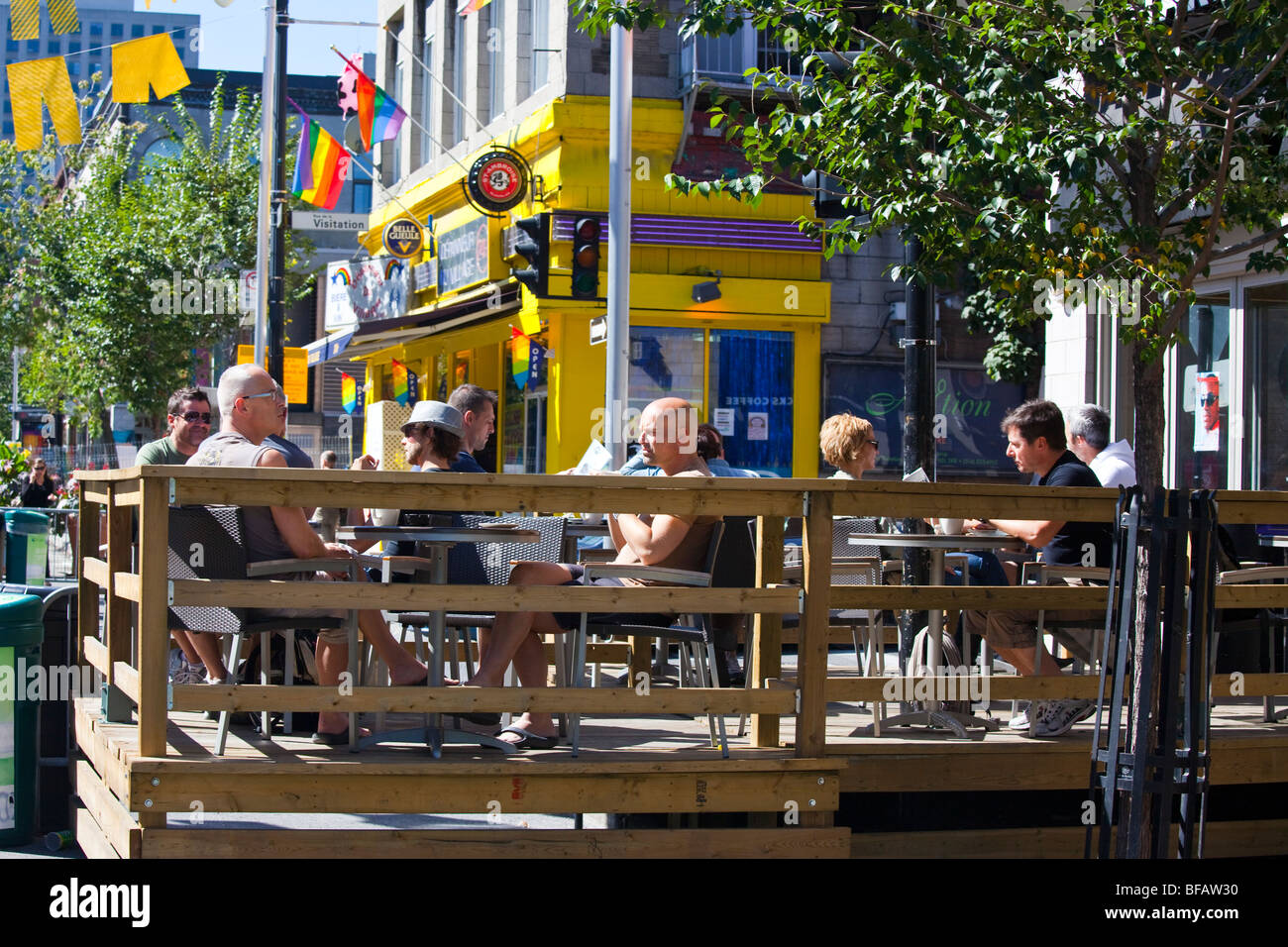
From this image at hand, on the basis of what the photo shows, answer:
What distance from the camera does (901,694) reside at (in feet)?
18.8

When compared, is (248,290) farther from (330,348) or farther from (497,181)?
(497,181)

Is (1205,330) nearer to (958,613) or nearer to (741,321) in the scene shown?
(958,613)

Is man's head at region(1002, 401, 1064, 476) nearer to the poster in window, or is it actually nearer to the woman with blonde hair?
the woman with blonde hair

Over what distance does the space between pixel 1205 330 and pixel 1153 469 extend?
731 cm

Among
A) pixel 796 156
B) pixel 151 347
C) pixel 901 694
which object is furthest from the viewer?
pixel 151 347

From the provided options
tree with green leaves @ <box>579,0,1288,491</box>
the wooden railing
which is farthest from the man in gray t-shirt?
tree with green leaves @ <box>579,0,1288,491</box>

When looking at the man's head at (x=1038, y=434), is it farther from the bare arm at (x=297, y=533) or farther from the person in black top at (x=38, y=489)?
the person in black top at (x=38, y=489)

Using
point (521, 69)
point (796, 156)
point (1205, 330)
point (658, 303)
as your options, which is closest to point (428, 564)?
point (796, 156)

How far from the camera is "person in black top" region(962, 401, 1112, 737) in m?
6.46

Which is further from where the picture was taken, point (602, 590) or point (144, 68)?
point (144, 68)

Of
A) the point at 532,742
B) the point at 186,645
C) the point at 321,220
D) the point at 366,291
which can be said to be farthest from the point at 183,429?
the point at 366,291

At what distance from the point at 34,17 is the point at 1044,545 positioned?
6502mm

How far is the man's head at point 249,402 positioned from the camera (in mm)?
6551

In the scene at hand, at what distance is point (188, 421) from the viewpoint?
904 cm
